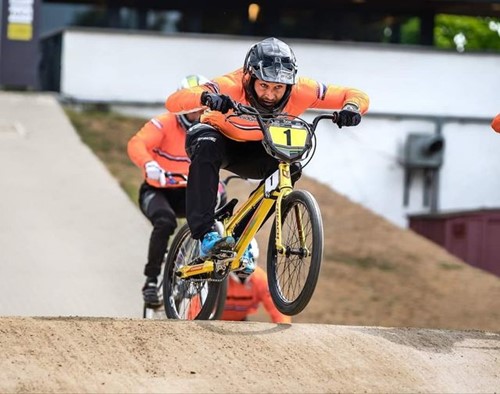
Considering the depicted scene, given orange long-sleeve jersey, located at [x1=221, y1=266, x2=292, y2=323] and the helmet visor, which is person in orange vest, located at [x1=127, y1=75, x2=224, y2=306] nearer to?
orange long-sleeve jersey, located at [x1=221, y1=266, x2=292, y2=323]

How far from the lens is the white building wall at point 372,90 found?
74.0ft

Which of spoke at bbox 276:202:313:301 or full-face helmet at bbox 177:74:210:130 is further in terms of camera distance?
full-face helmet at bbox 177:74:210:130

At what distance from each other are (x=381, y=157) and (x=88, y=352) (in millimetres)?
16063

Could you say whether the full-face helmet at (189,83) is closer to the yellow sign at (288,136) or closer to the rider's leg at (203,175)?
the rider's leg at (203,175)

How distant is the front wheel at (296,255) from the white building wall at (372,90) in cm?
1358

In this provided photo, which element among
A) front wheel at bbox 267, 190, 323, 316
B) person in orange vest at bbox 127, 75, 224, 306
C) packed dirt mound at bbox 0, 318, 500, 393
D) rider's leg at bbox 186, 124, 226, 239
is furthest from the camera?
person in orange vest at bbox 127, 75, 224, 306

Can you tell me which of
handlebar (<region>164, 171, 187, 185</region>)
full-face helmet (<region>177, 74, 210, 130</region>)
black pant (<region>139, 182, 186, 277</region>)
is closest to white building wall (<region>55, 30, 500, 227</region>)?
black pant (<region>139, 182, 186, 277</region>)

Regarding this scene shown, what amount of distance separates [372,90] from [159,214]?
42.3 feet

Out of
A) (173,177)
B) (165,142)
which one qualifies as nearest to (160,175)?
(173,177)

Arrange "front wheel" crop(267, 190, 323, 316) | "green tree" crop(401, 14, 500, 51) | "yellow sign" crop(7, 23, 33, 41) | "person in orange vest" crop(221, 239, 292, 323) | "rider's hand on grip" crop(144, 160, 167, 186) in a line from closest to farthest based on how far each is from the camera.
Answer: "front wheel" crop(267, 190, 323, 316), "rider's hand on grip" crop(144, 160, 167, 186), "person in orange vest" crop(221, 239, 292, 323), "yellow sign" crop(7, 23, 33, 41), "green tree" crop(401, 14, 500, 51)

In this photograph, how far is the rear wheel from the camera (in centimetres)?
938

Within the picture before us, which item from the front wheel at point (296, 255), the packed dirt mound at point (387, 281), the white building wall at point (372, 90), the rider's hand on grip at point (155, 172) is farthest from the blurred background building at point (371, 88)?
the front wheel at point (296, 255)

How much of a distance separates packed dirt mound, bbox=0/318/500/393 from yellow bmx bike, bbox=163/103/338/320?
0.44 metres

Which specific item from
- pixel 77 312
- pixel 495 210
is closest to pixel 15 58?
pixel 495 210
